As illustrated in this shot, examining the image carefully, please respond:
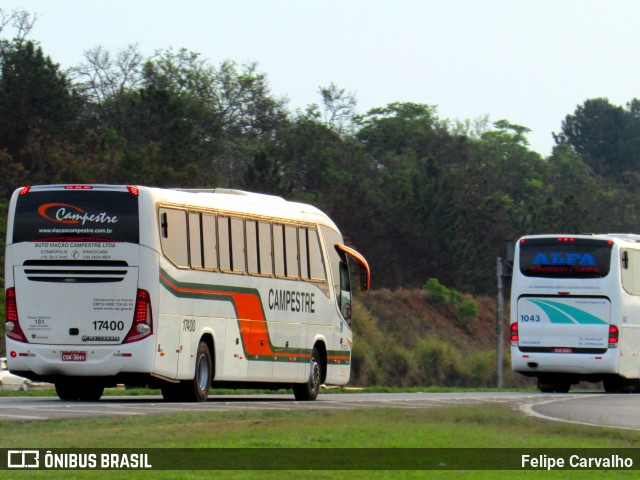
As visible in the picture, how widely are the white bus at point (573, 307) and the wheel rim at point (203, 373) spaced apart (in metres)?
13.0

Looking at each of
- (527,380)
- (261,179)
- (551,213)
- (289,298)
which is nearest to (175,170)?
(261,179)

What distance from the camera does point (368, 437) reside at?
1631 cm

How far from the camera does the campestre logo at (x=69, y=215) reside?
73.5ft

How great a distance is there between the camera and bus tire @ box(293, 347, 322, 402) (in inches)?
1062

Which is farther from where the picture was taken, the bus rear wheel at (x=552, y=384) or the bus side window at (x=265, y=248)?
the bus rear wheel at (x=552, y=384)

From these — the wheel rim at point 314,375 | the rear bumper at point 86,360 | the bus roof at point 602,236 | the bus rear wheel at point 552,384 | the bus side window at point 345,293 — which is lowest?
the bus rear wheel at point 552,384

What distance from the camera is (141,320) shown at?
22.2 m

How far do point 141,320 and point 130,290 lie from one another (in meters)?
0.49

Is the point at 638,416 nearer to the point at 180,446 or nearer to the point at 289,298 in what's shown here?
the point at 289,298

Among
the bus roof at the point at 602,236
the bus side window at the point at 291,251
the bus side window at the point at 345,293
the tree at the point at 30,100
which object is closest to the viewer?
the bus side window at the point at 291,251

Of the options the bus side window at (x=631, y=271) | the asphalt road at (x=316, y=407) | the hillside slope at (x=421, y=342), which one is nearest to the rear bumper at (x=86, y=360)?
the asphalt road at (x=316, y=407)

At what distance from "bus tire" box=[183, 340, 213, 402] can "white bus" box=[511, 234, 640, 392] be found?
12.9 meters

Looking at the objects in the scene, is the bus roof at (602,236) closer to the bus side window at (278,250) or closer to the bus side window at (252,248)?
the bus side window at (278,250)

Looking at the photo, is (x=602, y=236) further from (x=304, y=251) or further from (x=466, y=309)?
(x=466, y=309)
